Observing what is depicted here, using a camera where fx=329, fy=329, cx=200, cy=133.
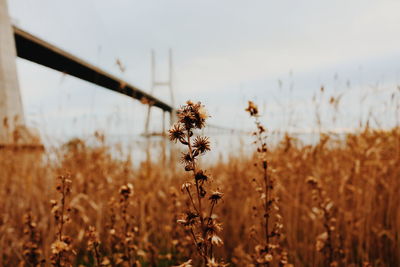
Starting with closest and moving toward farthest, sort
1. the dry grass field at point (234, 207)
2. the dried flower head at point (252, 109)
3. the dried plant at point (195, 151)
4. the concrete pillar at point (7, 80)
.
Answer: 1. the dried plant at point (195, 151)
2. the dried flower head at point (252, 109)
3. the dry grass field at point (234, 207)
4. the concrete pillar at point (7, 80)

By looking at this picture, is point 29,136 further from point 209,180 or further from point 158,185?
point 209,180

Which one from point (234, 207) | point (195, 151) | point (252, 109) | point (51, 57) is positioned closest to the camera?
point (195, 151)

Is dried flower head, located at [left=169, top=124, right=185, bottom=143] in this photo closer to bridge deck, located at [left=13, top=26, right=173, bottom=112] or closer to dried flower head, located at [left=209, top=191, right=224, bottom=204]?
dried flower head, located at [left=209, top=191, right=224, bottom=204]

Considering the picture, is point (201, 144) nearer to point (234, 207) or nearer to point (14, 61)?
point (234, 207)

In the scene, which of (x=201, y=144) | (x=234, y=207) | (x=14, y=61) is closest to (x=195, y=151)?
(x=201, y=144)

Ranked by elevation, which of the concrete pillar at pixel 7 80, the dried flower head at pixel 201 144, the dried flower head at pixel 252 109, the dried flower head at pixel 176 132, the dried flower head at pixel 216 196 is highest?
the concrete pillar at pixel 7 80

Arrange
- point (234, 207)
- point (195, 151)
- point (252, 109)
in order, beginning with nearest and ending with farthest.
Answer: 1. point (195, 151)
2. point (252, 109)
3. point (234, 207)

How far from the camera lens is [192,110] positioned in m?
0.67

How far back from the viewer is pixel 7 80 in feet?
9.34

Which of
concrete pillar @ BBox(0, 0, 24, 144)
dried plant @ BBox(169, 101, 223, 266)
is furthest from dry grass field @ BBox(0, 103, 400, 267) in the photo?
dried plant @ BBox(169, 101, 223, 266)

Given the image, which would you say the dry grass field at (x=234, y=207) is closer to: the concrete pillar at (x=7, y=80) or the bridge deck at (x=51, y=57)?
the concrete pillar at (x=7, y=80)

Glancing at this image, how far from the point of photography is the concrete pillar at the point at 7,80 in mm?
2725

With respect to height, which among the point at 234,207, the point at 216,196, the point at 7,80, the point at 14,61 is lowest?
the point at 234,207

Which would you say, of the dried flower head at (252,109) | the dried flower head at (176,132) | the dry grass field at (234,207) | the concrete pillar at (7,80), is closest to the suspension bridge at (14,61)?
the concrete pillar at (7,80)
